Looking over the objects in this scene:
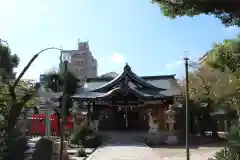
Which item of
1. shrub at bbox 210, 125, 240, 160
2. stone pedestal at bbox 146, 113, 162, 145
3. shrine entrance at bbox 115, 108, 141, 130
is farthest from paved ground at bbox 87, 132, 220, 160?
shrine entrance at bbox 115, 108, 141, 130

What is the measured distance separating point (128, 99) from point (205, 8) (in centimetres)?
2003

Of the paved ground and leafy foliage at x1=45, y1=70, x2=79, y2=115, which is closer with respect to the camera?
the paved ground

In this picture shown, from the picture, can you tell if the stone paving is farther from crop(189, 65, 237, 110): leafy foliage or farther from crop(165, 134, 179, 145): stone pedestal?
crop(189, 65, 237, 110): leafy foliage

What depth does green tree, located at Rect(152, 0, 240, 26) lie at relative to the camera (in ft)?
21.8

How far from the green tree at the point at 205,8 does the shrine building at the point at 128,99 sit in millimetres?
15288

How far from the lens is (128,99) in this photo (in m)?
26.6

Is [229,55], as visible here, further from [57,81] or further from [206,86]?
[57,81]

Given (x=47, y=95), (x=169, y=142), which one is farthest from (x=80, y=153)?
(x=169, y=142)

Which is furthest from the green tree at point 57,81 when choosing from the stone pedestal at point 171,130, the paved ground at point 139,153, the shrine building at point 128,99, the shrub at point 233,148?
the shrub at point 233,148

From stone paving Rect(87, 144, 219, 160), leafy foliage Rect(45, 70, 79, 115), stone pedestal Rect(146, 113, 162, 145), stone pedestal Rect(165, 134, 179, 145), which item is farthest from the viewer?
leafy foliage Rect(45, 70, 79, 115)

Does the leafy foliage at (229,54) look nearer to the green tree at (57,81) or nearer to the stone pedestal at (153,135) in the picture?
the stone pedestal at (153,135)

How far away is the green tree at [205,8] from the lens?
21.8 feet

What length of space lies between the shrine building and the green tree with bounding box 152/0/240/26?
1529 cm

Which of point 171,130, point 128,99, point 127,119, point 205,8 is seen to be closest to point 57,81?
point 127,119
